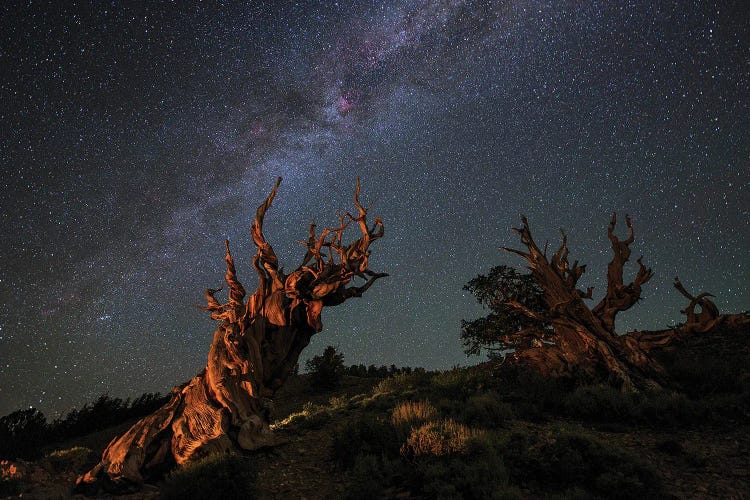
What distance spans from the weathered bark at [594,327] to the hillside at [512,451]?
140 cm

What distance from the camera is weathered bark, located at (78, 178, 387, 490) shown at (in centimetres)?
845

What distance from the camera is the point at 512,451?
22.9 feet

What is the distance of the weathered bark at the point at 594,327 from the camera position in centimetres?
1290

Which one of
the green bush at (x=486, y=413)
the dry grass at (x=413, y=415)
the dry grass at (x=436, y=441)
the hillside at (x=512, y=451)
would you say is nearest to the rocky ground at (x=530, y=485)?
the hillside at (x=512, y=451)

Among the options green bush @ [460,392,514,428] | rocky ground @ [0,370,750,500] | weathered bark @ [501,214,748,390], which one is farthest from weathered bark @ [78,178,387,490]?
weathered bark @ [501,214,748,390]

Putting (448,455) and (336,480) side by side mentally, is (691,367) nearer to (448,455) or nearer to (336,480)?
(448,455)

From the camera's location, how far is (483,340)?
16578mm

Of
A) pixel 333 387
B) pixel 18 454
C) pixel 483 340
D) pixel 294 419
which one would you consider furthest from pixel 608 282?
pixel 18 454

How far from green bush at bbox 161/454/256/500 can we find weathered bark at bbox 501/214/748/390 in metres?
10.9

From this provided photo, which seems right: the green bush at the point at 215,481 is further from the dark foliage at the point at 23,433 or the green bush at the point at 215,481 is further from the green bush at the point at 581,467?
the dark foliage at the point at 23,433

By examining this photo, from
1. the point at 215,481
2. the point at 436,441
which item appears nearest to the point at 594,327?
the point at 436,441

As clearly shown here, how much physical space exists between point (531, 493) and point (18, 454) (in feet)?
69.4

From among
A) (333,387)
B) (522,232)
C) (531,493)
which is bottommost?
(531,493)

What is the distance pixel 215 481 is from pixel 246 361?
3.39 m
